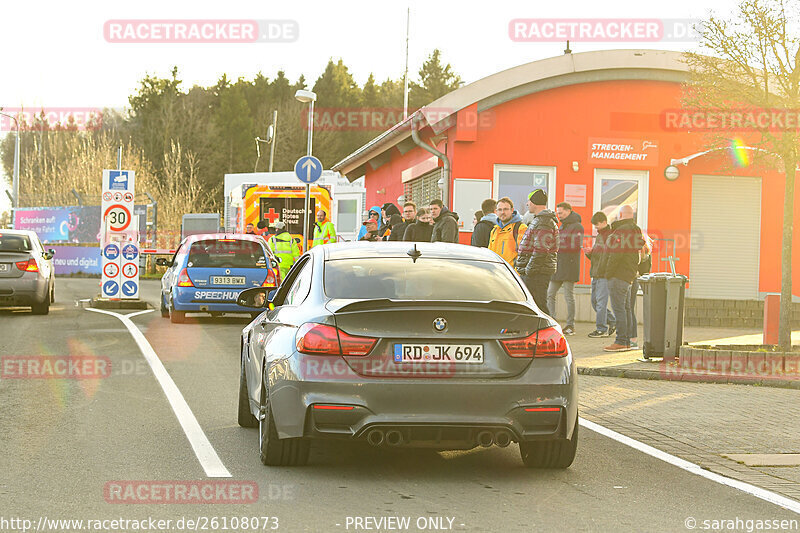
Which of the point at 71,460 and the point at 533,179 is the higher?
the point at 533,179

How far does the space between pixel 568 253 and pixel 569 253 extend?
15 millimetres

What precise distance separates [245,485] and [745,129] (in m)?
10.5

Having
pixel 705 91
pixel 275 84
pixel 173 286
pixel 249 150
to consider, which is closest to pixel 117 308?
pixel 173 286

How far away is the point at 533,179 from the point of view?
75.9 feet

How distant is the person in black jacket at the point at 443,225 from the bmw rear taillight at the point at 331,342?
927 cm

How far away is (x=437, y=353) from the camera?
6.57 meters

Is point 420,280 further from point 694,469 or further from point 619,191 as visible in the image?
point 619,191

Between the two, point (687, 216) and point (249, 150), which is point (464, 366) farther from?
point (249, 150)

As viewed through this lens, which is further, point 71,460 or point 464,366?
point 71,460

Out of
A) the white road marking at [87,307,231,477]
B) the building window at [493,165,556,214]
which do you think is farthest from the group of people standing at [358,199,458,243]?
the building window at [493,165,556,214]

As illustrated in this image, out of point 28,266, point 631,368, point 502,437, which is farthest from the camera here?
point 28,266

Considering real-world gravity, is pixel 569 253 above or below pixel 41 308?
above

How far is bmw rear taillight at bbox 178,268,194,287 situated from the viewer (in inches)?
746

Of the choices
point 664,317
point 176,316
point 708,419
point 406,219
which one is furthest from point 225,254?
point 708,419
